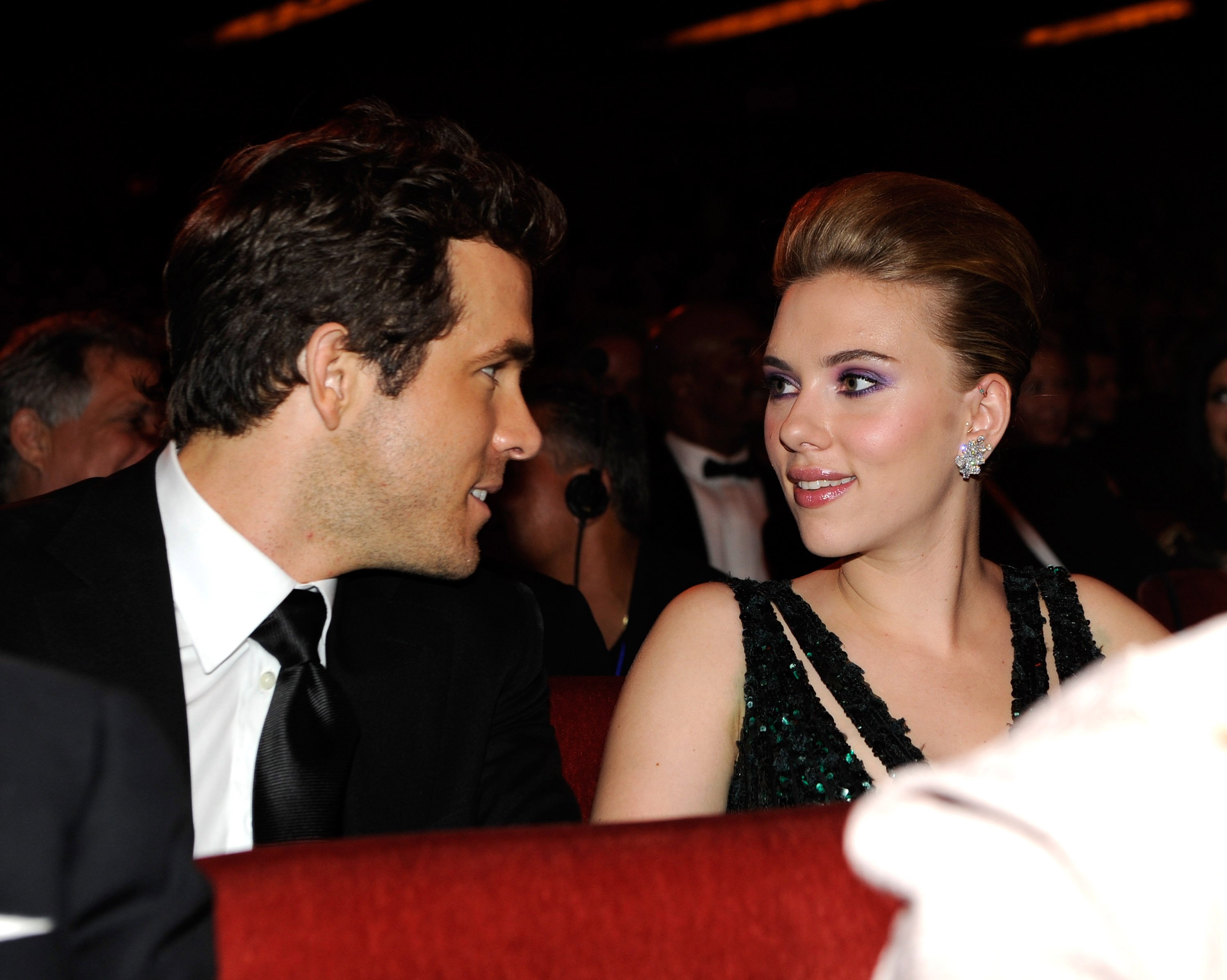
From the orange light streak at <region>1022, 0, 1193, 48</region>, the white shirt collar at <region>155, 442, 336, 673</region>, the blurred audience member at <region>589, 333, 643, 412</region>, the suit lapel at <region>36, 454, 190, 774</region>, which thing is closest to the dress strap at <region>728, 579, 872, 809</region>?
the white shirt collar at <region>155, 442, 336, 673</region>

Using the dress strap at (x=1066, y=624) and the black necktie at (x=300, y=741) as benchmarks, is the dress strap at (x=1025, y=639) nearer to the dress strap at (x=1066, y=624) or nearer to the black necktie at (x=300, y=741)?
the dress strap at (x=1066, y=624)

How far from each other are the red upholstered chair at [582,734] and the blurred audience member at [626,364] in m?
2.93

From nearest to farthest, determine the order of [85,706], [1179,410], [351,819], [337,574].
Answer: [85,706] → [351,819] → [337,574] → [1179,410]

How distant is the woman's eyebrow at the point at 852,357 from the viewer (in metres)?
1.91

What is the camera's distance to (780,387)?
80.0 inches

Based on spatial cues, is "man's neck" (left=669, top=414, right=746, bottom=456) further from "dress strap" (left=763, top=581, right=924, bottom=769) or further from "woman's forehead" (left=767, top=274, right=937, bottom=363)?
"woman's forehead" (left=767, top=274, right=937, bottom=363)

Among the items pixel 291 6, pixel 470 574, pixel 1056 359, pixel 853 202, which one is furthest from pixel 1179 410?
pixel 291 6

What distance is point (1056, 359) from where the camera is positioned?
4.20 meters

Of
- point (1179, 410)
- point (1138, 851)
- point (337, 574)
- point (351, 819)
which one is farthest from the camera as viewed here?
point (1179, 410)

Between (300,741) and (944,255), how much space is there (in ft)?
4.03

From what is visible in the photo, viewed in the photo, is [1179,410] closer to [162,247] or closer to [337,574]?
[337,574]

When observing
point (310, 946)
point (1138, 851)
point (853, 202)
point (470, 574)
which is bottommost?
point (310, 946)

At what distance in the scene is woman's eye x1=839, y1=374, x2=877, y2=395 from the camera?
6.29ft

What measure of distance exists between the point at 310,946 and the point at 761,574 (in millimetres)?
3347
